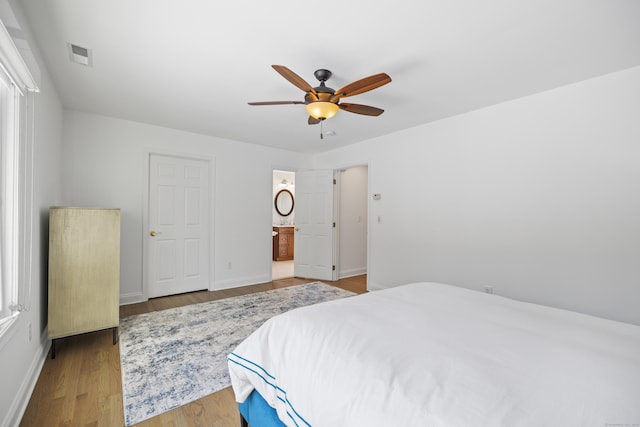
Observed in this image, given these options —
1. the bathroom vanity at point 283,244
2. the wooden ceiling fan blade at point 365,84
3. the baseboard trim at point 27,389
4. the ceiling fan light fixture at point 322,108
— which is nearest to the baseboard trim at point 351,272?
the bathroom vanity at point 283,244

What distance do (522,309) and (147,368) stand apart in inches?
104

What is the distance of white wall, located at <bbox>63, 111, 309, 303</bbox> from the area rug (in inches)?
32.1

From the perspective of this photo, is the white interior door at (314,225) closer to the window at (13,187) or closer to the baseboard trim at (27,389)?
the baseboard trim at (27,389)

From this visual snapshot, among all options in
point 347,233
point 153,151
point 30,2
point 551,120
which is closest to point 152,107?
point 153,151

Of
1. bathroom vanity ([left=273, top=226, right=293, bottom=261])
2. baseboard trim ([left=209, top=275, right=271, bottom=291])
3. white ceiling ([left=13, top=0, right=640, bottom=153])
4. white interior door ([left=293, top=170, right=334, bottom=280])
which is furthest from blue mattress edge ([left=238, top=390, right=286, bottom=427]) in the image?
bathroom vanity ([left=273, top=226, right=293, bottom=261])

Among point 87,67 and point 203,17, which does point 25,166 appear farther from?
point 203,17

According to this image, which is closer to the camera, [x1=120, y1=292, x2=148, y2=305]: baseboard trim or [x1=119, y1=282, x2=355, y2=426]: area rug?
[x1=119, y1=282, x2=355, y2=426]: area rug

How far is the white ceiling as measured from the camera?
1.67 meters

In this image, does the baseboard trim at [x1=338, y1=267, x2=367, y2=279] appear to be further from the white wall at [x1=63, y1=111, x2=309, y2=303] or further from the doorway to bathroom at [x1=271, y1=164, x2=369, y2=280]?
the white wall at [x1=63, y1=111, x2=309, y2=303]

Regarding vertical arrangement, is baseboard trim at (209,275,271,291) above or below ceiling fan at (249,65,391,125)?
below

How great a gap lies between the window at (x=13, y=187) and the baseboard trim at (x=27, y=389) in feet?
1.62

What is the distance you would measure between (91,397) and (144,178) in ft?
8.95

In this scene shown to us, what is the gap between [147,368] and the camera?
217 centimetres

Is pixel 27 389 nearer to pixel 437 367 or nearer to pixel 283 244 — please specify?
pixel 437 367
